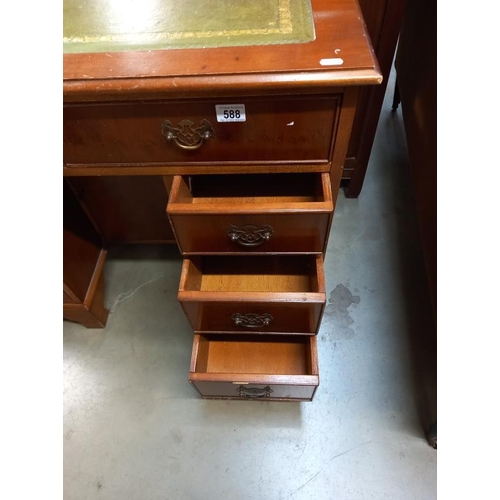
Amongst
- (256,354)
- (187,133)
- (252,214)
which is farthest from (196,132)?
(256,354)

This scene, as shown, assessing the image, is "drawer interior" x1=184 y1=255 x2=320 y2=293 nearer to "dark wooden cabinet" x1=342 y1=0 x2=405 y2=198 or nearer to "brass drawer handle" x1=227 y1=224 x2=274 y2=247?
"brass drawer handle" x1=227 y1=224 x2=274 y2=247

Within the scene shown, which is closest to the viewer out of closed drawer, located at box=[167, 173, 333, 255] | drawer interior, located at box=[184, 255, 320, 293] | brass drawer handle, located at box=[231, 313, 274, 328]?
closed drawer, located at box=[167, 173, 333, 255]

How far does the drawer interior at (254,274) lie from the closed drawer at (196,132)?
0.29m

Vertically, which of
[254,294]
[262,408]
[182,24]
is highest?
[182,24]

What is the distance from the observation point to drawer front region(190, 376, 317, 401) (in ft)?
2.75

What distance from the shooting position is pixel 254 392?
2.96 feet

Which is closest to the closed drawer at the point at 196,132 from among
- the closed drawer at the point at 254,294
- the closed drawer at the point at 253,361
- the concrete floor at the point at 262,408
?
the closed drawer at the point at 254,294

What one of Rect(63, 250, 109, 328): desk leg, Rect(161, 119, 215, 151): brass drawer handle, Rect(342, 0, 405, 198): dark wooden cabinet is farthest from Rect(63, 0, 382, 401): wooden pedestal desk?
Rect(342, 0, 405, 198): dark wooden cabinet

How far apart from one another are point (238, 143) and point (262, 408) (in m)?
0.69

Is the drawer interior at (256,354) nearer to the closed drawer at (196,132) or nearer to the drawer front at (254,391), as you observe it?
the drawer front at (254,391)

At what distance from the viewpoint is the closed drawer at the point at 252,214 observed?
25.8 inches

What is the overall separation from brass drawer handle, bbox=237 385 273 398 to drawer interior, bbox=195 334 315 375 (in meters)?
0.05

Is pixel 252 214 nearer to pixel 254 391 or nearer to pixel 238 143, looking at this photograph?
pixel 238 143
